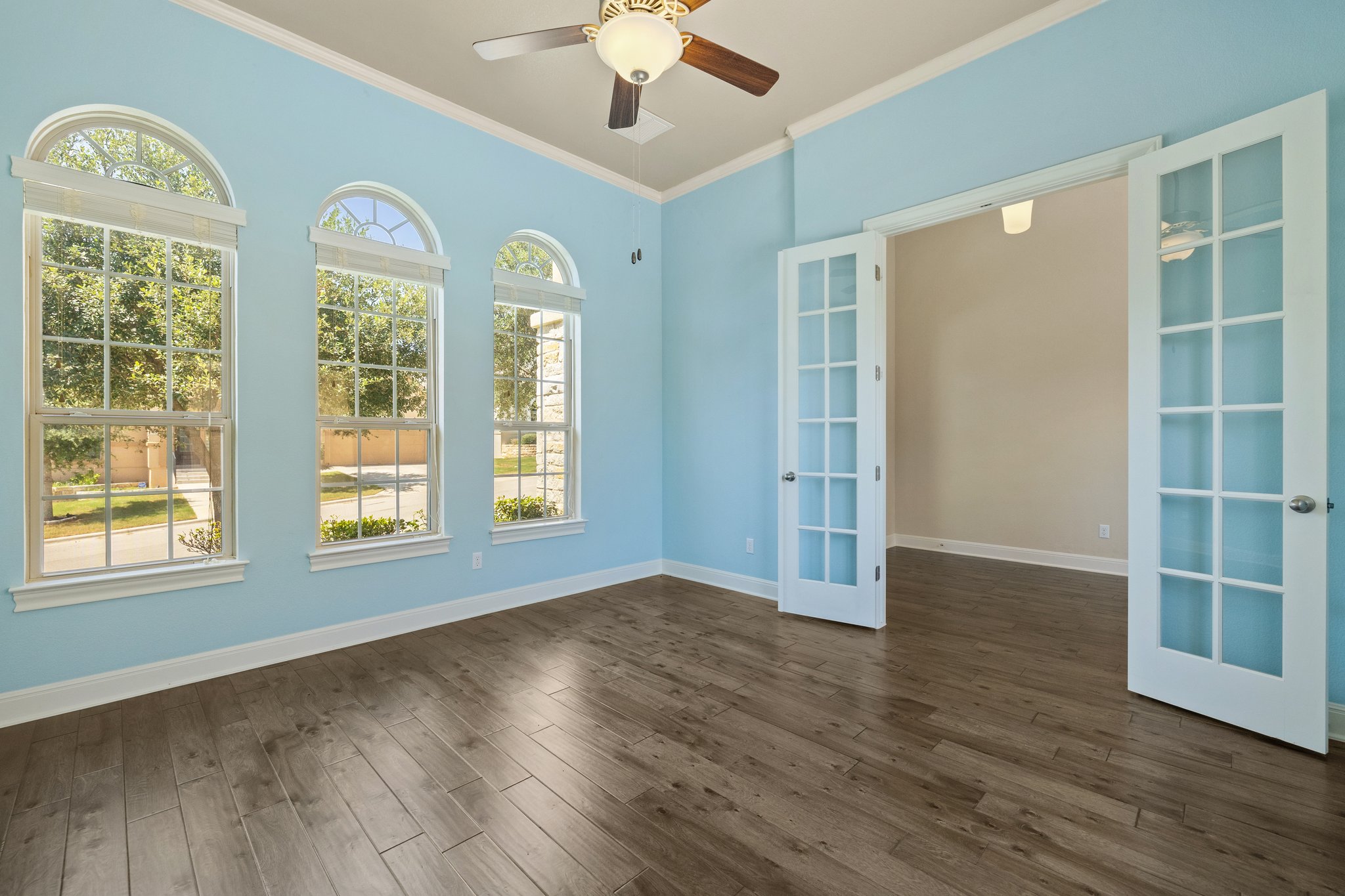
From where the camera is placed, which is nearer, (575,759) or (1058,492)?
(575,759)

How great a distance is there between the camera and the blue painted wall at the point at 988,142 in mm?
2328

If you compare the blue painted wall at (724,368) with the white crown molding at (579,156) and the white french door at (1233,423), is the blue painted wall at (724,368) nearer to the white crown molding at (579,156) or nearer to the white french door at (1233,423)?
the white crown molding at (579,156)

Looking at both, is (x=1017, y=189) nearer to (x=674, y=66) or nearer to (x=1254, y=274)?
(x=1254, y=274)

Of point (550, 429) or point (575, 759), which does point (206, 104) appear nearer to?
point (550, 429)

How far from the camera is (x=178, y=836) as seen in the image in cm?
175

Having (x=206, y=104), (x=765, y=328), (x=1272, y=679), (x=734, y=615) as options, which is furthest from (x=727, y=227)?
(x=1272, y=679)

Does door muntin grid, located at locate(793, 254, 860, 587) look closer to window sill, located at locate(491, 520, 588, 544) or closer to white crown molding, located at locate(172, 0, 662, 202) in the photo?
window sill, located at locate(491, 520, 588, 544)

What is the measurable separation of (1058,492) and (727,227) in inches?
151

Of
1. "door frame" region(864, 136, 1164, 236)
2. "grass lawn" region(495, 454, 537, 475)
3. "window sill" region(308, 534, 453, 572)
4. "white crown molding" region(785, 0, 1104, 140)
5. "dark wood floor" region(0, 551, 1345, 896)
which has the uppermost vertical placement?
"white crown molding" region(785, 0, 1104, 140)

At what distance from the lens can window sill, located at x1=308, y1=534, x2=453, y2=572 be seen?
3.23 m

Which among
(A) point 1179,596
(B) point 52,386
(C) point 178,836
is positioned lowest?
(C) point 178,836

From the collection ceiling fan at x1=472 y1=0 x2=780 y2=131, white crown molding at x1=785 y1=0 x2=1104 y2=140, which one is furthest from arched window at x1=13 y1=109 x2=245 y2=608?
white crown molding at x1=785 y1=0 x2=1104 y2=140

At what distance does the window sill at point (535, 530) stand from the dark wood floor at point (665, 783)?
938mm

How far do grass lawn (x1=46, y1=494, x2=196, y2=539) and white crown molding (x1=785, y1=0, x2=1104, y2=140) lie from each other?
4.29 m
